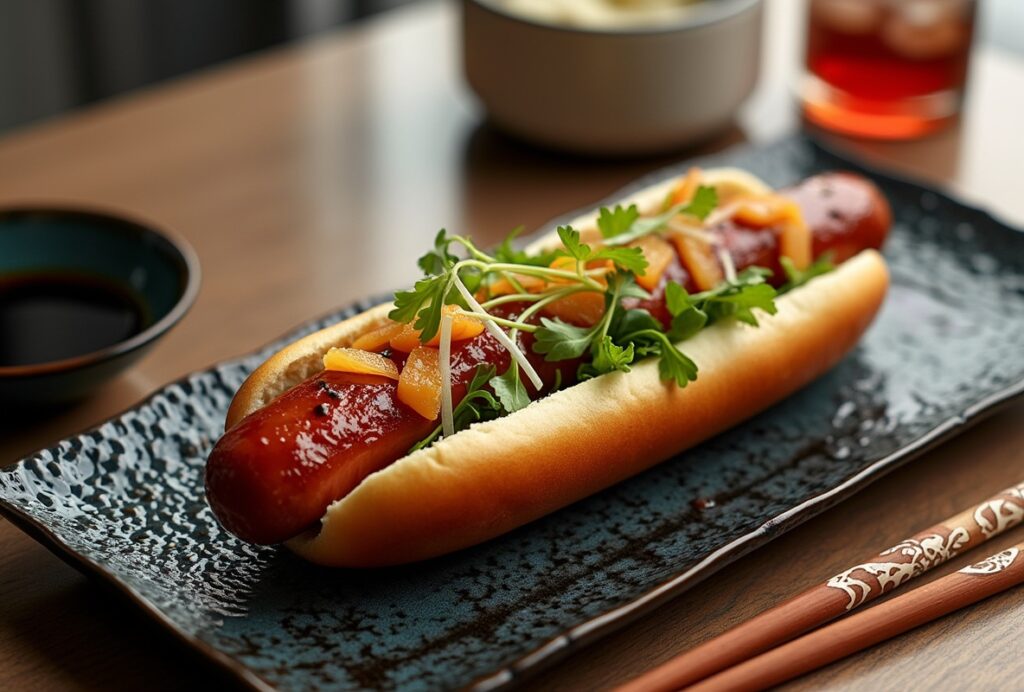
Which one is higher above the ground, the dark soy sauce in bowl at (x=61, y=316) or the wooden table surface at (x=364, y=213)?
the dark soy sauce in bowl at (x=61, y=316)

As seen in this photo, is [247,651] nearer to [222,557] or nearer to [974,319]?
[222,557]

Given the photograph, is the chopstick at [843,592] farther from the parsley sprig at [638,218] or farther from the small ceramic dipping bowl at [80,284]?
the small ceramic dipping bowl at [80,284]

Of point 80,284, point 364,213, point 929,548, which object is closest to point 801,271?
point 929,548

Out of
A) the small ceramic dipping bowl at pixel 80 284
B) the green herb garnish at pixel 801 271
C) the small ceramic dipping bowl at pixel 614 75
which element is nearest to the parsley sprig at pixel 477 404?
the small ceramic dipping bowl at pixel 80 284

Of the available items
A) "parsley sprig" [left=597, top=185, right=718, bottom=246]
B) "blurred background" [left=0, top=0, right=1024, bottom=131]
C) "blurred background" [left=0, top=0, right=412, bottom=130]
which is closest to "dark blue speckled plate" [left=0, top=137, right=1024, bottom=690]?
"parsley sprig" [left=597, top=185, right=718, bottom=246]

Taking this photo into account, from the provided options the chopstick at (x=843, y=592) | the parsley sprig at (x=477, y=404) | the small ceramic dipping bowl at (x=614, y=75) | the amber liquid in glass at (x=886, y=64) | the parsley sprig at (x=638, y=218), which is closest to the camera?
the chopstick at (x=843, y=592)

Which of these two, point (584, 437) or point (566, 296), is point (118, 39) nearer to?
point (566, 296)
